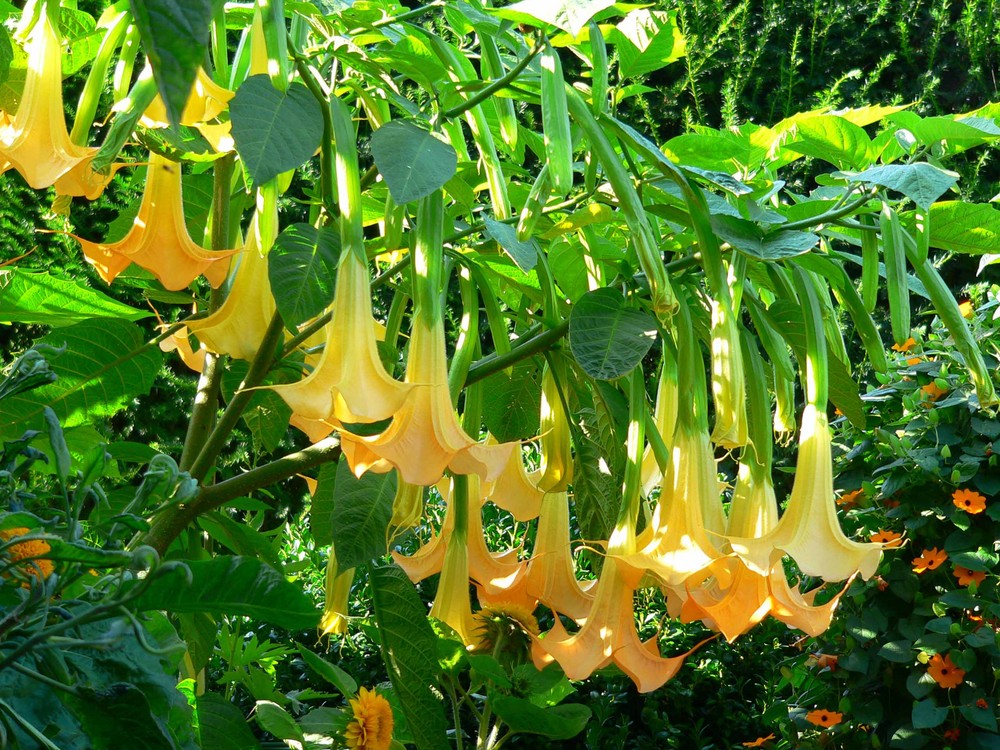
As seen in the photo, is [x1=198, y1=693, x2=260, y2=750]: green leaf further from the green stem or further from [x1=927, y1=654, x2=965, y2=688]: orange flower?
[x1=927, y1=654, x2=965, y2=688]: orange flower

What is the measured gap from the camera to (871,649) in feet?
5.25

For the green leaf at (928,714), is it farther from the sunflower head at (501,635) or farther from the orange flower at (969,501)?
the sunflower head at (501,635)

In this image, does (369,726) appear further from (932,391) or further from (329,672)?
(932,391)

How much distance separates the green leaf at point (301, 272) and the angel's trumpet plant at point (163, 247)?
0.06 m

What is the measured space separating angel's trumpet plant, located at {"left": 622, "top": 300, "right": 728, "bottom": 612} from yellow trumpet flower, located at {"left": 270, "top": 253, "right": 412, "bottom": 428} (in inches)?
7.0

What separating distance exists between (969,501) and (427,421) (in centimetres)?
115

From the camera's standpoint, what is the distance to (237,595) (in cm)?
44

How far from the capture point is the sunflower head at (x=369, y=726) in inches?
36.2

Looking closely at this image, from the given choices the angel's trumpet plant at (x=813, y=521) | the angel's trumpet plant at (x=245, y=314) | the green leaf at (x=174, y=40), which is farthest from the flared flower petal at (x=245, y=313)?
the green leaf at (x=174, y=40)

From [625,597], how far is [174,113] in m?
0.59

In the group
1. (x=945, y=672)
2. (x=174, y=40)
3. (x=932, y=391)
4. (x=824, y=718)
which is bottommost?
(x=824, y=718)

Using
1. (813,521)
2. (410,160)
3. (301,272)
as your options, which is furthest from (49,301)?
(813,521)

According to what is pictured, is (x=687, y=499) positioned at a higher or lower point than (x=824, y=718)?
higher

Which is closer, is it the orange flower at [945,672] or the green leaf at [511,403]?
the green leaf at [511,403]
